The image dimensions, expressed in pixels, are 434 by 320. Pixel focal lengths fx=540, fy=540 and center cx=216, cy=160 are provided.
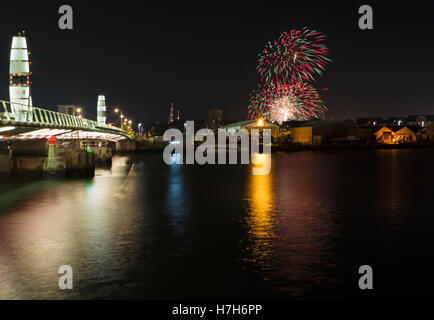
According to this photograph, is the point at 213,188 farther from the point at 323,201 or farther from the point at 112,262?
the point at 112,262

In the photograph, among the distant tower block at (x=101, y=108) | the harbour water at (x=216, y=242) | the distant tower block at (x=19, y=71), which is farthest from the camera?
the distant tower block at (x=101, y=108)

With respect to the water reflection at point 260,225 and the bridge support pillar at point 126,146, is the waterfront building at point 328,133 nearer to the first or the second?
the bridge support pillar at point 126,146

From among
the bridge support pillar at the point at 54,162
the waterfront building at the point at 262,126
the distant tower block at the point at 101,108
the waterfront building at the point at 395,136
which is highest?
the distant tower block at the point at 101,108

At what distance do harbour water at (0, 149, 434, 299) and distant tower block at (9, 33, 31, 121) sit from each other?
29.2 feet

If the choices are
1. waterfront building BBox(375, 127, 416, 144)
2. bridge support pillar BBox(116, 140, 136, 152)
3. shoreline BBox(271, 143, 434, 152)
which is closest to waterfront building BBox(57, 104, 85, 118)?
bridge support pillar BBox(116, 140, 136, 152)

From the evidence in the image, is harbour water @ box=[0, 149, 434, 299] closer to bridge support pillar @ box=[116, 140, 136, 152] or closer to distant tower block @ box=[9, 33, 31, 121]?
distant tower block @ box=[9, 33, 31, 121]

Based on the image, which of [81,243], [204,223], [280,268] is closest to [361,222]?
[204,223]

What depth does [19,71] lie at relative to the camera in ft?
142

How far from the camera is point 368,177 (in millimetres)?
45875

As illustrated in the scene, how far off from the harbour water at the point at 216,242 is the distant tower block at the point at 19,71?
29.2 ft

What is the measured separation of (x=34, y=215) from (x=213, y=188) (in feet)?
51.0

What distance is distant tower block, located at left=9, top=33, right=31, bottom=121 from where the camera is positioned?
41.1 m

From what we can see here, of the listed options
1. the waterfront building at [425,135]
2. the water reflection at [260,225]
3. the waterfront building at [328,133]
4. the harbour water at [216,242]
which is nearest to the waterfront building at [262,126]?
the waterfront building at [328,133]

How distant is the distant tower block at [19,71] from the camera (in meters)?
41.1
